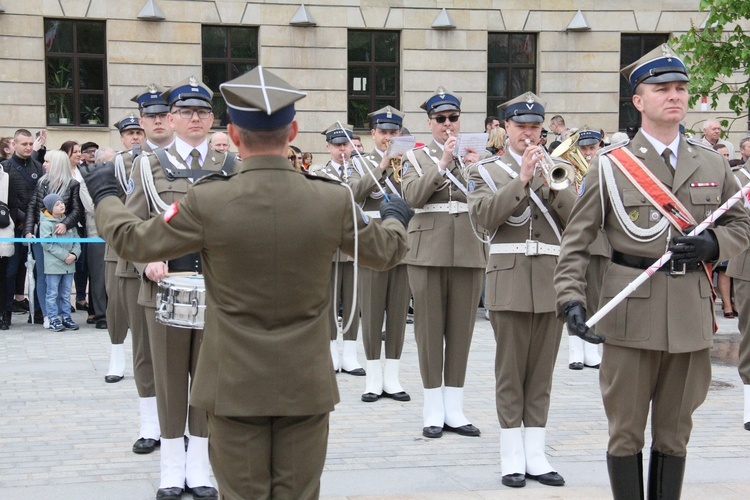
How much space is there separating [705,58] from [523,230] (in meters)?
10.3

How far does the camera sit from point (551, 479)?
6453 mm

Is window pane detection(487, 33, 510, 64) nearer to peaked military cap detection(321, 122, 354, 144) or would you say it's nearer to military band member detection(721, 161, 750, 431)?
peaked military cap detection(321, 122, 354, 144)

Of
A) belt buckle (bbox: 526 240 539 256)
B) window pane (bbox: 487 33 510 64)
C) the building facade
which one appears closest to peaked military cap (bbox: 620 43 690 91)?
belt buckle (bbox: 526 240 539 256)

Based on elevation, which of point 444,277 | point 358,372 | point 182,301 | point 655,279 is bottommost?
point 358,372

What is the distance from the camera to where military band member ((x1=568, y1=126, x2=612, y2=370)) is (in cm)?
1077

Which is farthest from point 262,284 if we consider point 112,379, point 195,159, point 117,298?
point 112,379

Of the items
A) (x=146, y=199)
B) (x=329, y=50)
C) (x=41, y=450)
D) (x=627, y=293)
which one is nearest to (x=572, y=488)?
(x=627, y=293)

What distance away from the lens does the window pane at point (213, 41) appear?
2277 centimetres

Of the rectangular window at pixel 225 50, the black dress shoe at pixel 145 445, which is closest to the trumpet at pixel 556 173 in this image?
the black dress shoe at pixel 145 445

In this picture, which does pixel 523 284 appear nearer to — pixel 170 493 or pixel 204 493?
pixel 204 493

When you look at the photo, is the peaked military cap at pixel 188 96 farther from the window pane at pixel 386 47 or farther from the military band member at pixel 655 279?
the window pane at pixel 386 47

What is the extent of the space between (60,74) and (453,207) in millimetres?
16158

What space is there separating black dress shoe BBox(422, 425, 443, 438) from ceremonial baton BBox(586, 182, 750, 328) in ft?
9.29

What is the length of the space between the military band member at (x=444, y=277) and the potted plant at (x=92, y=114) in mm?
15602
